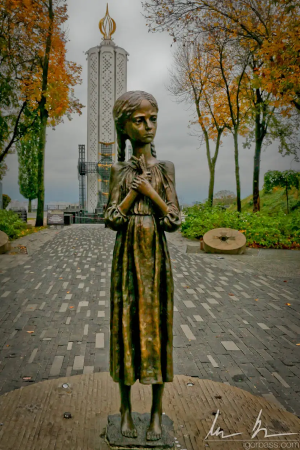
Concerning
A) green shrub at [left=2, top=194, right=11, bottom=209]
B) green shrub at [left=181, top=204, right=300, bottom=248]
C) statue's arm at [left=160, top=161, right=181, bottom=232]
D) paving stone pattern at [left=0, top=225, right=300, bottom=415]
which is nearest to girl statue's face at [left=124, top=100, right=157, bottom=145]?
statue's arm at [left=160, top=161, right=181, bottom=232]

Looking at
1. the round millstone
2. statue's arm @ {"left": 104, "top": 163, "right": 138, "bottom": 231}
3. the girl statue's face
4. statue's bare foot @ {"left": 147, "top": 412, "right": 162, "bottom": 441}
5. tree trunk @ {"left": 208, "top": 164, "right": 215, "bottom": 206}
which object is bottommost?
statue's bare foot @ {"left": 147, "top": 412, "right": 162, "bottom": 441}

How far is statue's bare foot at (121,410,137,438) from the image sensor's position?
2.53 meters

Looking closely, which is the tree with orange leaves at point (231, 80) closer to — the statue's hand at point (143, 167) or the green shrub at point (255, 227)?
the green shrub at point (255, 227)

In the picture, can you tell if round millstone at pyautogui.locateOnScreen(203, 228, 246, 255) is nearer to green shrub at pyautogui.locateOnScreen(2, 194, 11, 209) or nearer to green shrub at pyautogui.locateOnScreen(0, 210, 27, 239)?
green shrub at pyautogui.locateOnScreen(0, 210, 27, 239)

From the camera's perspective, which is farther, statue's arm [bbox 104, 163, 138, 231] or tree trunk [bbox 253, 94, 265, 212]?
tree trunk [bbox 253, 94, 265, 212]

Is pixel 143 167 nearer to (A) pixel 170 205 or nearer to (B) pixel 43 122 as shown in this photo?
(A) pixel 170 205

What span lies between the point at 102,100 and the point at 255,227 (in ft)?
62.2

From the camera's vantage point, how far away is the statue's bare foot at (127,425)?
99.7 inches

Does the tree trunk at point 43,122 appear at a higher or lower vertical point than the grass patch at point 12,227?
higher

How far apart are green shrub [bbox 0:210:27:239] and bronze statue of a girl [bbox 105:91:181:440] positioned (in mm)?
13291

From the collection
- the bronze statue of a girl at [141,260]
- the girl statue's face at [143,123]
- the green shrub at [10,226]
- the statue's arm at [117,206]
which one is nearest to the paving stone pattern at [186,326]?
the bronze statue of a girl at [141,260]

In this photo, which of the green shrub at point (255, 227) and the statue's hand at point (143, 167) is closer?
the statue's hand at point (143, 167)

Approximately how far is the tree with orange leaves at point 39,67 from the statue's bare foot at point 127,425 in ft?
59.1

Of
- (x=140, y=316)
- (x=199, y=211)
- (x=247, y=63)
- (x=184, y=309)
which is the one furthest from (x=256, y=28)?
Result: (x=140, y=316)
